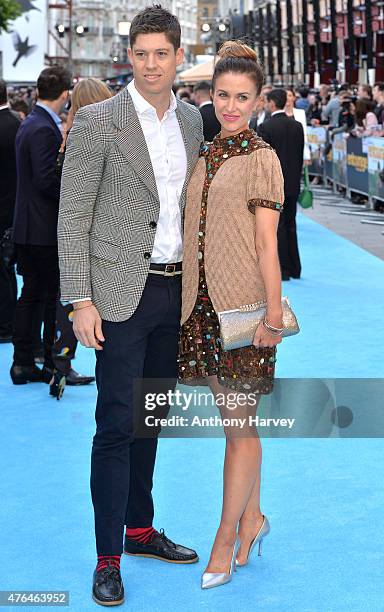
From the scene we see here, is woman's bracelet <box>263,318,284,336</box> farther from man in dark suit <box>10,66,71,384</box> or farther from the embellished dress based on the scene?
man in dark suit <box>10,66,71,384</box>

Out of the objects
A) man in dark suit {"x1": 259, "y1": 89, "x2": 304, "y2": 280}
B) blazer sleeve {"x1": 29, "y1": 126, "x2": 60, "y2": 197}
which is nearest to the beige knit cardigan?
blazer sleeve {"x1": 29, "y1": 126, "x2": 60, "y2": 197}

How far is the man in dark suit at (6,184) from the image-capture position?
8625 millimetres

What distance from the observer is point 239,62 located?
4.18 m

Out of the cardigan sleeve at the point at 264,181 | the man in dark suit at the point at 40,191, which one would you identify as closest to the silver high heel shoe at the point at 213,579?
the cardigan sleeve at the point at 264,181

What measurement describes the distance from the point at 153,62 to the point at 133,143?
278 millimetres

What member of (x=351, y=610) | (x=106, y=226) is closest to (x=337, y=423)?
(x=351, y=610)

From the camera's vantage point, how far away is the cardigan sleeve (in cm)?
408

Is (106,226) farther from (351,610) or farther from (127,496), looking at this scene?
(351,610)

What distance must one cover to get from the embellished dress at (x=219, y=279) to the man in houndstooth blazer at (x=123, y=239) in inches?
2.8

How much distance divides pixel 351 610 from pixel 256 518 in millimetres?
550

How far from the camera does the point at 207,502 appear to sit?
546cm

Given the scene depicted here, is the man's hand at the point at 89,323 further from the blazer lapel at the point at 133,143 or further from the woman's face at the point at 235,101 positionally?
the woman's face at the point at 235,101

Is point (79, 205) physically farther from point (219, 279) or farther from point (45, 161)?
point (45, 161)

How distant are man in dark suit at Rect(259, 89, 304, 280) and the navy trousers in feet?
25.4
